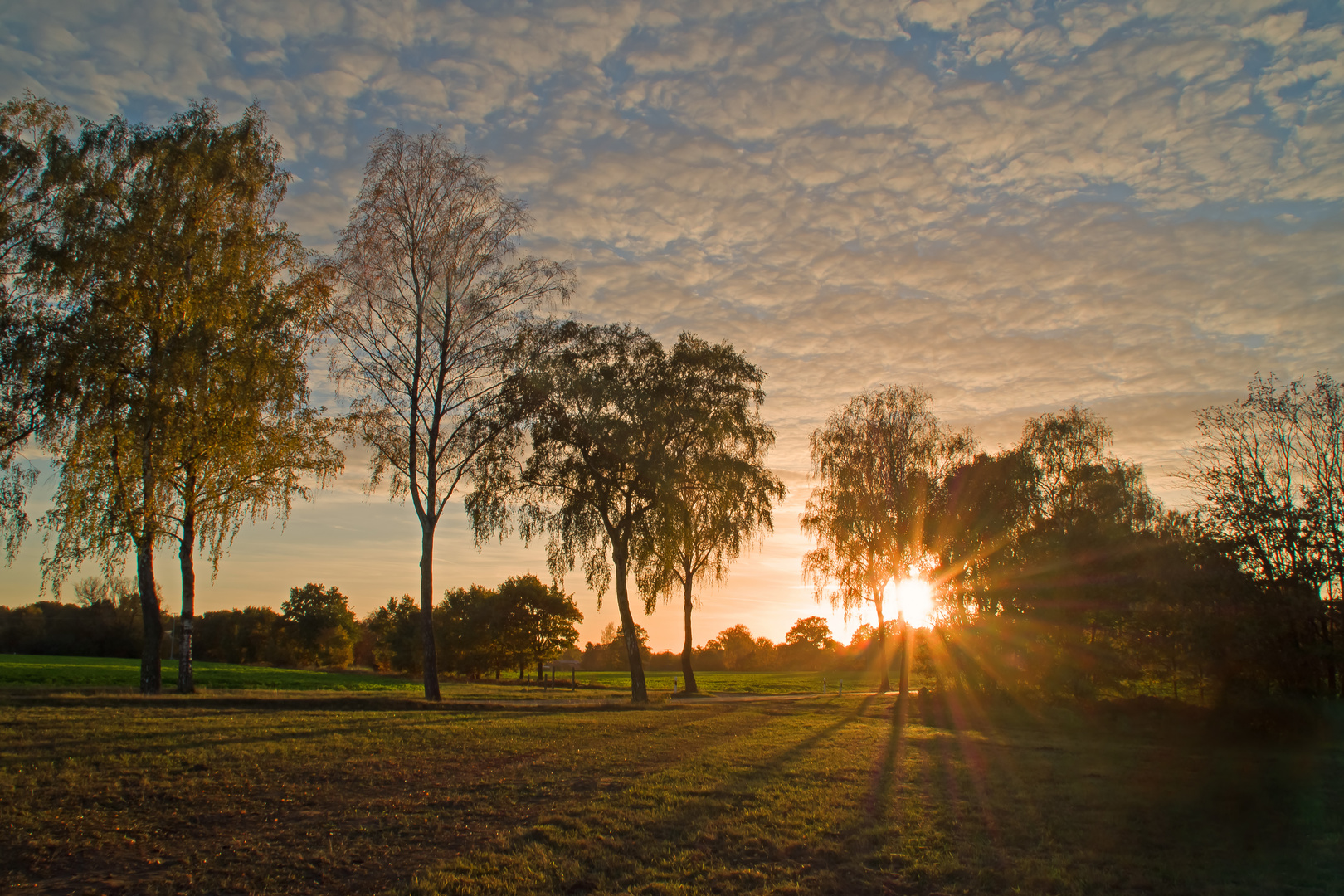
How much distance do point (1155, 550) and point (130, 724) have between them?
24742mm

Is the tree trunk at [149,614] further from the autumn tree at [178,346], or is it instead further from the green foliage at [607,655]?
the green foliage at [607,655]

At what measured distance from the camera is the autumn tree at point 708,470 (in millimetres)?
24266

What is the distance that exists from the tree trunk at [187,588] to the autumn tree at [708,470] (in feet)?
43.0

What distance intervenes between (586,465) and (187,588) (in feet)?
39.6

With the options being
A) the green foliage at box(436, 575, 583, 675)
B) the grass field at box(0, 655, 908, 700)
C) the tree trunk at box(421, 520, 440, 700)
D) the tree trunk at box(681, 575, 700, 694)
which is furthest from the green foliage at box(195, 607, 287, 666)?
the tree trunk at box(421, 520, 440, 700)

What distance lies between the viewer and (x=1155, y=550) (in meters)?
20.1

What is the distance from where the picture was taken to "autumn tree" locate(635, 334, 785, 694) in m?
24.3

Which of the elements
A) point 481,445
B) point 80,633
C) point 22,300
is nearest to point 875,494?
point 481,445

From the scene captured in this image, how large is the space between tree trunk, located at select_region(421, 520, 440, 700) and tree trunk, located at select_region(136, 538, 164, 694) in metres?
7.09

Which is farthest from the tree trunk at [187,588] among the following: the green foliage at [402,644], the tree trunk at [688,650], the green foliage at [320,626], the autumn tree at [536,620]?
the green foliage at [320,626]

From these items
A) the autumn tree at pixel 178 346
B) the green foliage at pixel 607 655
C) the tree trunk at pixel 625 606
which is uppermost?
the autumn tree at pixel 178 346

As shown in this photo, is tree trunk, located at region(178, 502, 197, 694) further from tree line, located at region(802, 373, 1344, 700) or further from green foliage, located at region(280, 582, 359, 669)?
green foliage, located at region(280, 582, 359, 669)

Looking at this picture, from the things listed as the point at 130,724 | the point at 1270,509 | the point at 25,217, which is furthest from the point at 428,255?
the point at 1270,509

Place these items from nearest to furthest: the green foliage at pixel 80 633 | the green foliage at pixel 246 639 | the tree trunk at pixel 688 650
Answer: the tree trunk at pixel 688 650 < the green foliage at pixel 80 633 < the green foliage at pixel 246 639
